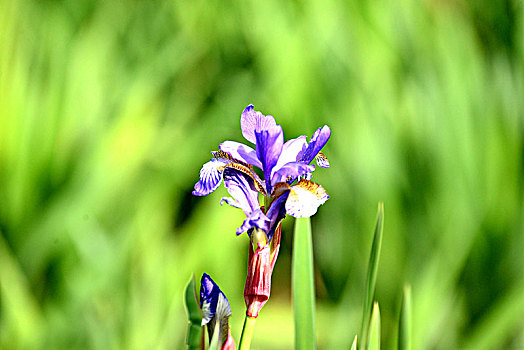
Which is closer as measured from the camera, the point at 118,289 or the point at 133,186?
→ the point at 118,289

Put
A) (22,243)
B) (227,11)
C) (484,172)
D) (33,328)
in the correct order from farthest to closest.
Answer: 1. (227,11)
2. (484,172)
3. (22,243)
4. (33,328)

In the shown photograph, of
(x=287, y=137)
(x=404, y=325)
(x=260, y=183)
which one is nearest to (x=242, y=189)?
(x=260, y=183)

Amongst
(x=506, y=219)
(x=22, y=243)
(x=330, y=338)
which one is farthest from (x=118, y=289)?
(x=506, y=219)

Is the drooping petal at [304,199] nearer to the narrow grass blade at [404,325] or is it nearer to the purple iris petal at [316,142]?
the purple iris petal at [316,142]

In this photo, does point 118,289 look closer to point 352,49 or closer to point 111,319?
point 111,319

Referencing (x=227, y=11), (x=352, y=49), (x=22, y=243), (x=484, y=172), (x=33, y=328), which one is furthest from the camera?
(x=227, y=11)

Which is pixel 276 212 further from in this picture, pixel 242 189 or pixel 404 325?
pixel 404 325
